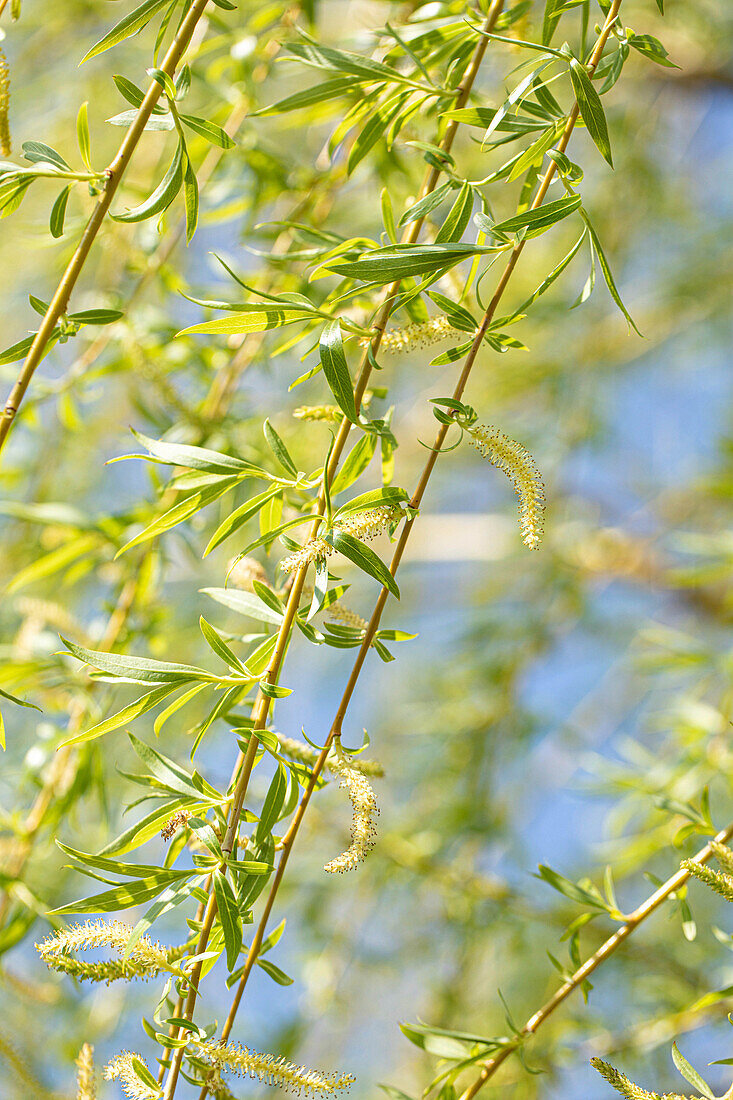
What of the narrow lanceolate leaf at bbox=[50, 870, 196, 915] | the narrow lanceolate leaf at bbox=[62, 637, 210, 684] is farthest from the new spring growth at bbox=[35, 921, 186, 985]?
the narrow lanceolate leaf at bbox=[62, 637, 210, 684]

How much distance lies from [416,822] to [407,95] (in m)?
1.00

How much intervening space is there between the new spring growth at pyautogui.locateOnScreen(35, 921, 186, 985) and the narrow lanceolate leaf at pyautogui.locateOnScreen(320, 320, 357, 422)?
253 mm

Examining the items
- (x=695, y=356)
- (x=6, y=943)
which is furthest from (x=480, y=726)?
(x=695, y=356)

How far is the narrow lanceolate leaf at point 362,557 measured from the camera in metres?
0.41

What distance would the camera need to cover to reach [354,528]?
42cm

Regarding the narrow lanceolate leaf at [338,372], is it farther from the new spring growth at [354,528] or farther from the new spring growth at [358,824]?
the new spring growth at [358,824]

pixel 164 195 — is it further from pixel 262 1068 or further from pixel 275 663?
pixel 262 1068

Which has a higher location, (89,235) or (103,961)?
(89,235)

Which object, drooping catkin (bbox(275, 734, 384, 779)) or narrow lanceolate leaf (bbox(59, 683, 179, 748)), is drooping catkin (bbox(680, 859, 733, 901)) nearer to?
→ drooping catkin (bbox(275, 734, 384, 779))

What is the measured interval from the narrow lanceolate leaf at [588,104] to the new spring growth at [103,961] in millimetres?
404

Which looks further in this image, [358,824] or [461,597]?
[461,597]

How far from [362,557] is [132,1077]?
254 mm

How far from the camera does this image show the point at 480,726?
123cm

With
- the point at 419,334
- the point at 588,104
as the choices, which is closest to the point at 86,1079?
the point at 419,334
